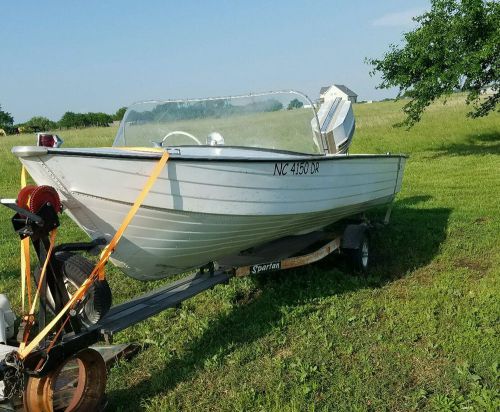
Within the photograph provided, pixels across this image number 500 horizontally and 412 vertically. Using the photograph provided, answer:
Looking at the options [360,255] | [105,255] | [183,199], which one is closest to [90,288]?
[105,255]

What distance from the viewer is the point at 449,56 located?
48.9 feet

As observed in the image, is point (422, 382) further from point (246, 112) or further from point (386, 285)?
point (246, 112)

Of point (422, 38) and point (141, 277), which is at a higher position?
point (422, 38)

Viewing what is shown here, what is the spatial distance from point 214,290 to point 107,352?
1573 millimetres

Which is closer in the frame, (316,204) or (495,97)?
(316,204)

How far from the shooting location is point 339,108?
699cm

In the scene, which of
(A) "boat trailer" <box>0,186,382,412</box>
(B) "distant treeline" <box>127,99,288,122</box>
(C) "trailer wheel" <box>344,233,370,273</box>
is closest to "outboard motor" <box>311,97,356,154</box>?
(B) "distant treeline" <box>127,99,288,122</box>

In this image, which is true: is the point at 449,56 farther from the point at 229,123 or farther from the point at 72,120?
the point at 72,120

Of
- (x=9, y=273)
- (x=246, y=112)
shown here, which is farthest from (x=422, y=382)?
A: (x=9, y=273)

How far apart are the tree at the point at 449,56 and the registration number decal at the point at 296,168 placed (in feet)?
36.7

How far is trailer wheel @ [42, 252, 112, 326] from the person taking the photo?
3492 millimetres

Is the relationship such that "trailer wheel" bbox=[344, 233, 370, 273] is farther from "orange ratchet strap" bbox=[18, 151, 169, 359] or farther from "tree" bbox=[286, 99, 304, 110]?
"orange ratchet strap" bbox=[18, 151, 169, 359]

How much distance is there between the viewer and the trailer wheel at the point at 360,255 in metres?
5.80

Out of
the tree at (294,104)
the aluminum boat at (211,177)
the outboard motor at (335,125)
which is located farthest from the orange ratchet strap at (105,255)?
the outboard motor at (335,125)
